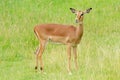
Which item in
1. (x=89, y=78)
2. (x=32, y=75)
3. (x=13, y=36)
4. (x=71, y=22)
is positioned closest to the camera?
(x=89, y=78)

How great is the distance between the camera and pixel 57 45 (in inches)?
561

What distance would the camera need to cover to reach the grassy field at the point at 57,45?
10.2m

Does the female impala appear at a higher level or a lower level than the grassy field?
higher

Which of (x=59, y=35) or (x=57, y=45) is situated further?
(x=57, y=45)

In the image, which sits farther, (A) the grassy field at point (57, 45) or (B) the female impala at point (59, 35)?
(B) the female impala at point (59, 35)

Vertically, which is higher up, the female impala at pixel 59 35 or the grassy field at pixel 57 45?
the female impala at pixel 59 35

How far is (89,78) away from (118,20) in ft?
27.7

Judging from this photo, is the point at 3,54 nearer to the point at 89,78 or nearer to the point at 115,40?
the point at 115,40

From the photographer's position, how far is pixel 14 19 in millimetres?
17766

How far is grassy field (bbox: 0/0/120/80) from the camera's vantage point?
10.2 metres

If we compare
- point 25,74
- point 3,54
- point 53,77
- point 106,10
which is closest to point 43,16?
point 106,10

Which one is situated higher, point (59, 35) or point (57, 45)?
point (59, 35)

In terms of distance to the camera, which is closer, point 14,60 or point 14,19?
point 14,60

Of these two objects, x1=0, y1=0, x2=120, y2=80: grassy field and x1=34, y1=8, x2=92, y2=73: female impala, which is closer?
x1=0, y1=0, x2=120, y2=80: grassy field
